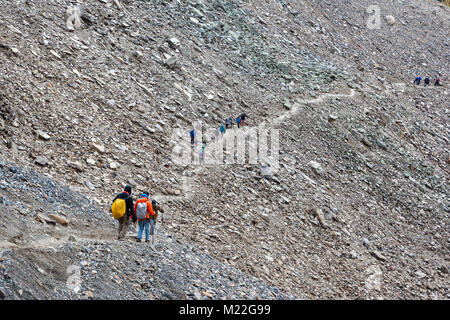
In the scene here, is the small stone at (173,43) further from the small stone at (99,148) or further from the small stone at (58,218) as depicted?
the small stone at (58,218)

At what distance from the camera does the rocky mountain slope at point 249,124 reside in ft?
58.0

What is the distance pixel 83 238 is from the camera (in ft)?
40.2

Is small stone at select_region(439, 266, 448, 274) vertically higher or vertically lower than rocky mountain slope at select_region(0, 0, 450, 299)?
lower

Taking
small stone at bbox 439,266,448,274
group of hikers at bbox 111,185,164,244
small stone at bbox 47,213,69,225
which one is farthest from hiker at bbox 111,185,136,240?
small stone at bbox 439,266,448,274

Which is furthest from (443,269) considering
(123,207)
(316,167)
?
(123,207)

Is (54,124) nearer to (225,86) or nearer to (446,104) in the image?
(225,86)

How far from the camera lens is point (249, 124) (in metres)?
28.5

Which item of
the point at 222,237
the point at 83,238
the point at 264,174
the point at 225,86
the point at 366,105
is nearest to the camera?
the point at 83,238

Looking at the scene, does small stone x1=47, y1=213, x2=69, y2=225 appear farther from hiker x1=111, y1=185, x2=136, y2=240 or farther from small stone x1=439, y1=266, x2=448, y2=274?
small stone x1=439, y1=266, x2=448, y2=274

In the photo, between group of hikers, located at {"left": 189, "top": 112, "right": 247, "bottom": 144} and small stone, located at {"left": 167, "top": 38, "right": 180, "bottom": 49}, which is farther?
small stone, located at {"left": 167, "top": 38, "right": 180, "bottom": 49}

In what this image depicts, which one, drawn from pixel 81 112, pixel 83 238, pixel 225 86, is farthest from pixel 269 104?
pixel 83 238

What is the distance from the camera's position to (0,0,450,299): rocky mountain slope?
58.0 feet

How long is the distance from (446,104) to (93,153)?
120 ft
